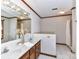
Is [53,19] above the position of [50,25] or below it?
above

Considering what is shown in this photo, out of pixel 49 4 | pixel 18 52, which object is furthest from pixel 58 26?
pixel 18 52

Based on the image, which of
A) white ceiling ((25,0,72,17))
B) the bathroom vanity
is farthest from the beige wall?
the bathroom vanity

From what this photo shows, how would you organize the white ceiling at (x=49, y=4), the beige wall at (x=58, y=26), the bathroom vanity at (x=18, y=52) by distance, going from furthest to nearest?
the beige wall at (x=58, y=26)
the white ceiling at (x=49, y=4)
the bathroom vanity at (x=18, y=52)

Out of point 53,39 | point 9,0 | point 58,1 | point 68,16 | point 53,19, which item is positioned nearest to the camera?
point 9,0

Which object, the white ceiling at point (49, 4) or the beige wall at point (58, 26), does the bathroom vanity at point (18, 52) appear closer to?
the white ceiling at point (49, 4)

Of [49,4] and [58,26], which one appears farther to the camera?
[58,26]

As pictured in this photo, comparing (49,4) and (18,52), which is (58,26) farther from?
(18,52)

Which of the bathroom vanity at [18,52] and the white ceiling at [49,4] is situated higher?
the white ceiling at [49,4]

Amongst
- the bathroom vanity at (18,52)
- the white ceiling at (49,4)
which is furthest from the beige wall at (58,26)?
the bathroom vanity at (18,52)

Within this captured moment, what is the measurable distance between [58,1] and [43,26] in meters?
3.32

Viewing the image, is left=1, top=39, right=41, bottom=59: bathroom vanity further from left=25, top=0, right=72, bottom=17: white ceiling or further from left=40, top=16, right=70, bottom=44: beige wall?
left=40, top=16, right=70, bottom=44: beige wall

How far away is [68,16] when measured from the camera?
564 centimetres

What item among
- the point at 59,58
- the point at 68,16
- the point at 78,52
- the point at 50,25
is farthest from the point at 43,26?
the point at 78,52

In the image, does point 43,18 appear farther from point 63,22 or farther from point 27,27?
point 27,27
